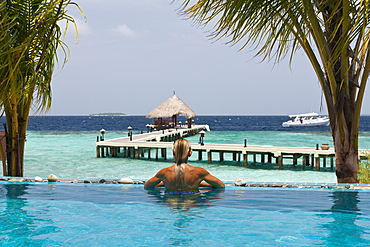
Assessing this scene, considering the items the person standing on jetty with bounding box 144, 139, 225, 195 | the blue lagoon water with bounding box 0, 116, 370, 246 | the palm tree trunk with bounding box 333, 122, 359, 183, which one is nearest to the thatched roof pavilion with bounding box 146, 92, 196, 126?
the blue lagoon water with bounding box 0, 116, 370, 246

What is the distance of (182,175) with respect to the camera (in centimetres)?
630

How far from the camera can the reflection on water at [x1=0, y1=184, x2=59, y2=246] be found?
4531 millimetres

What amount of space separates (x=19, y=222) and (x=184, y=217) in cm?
232

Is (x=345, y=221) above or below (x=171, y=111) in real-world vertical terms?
below

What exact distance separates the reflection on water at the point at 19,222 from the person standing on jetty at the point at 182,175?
2.01 meters

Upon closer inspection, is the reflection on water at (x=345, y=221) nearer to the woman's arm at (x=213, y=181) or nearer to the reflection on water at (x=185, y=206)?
the reflection on water at (x=185, y=206)

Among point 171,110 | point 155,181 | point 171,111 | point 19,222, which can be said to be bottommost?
point 19,222

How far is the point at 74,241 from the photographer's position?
454 cm

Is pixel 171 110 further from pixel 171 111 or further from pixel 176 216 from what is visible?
pixel 176 216

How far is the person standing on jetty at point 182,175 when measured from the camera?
6.08 metres

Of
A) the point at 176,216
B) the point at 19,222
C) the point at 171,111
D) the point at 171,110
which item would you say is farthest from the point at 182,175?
the point at 171,110

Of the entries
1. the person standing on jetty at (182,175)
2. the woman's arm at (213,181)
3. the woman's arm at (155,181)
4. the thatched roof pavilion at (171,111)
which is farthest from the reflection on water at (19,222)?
the thatched roof pavilion at (171,111)

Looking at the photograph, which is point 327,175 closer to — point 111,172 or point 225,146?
point 225,146

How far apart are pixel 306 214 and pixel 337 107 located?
6.68ft
